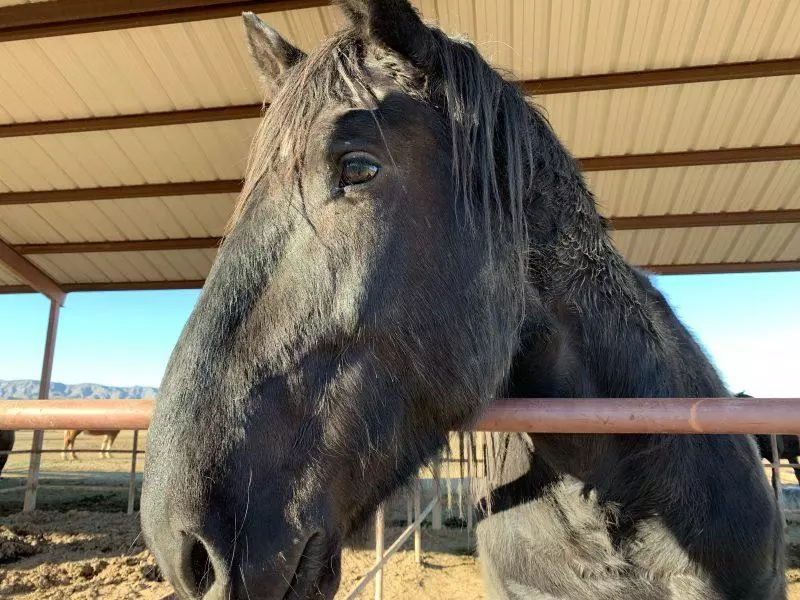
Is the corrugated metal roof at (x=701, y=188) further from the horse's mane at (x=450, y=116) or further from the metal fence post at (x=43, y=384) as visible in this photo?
the metal fence post at (x=43, y=384)

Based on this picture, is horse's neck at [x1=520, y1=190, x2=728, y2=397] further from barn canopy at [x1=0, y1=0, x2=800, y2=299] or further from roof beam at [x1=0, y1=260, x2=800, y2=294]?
roof beam at [x1=0, y1=260, x2=800, y2=294]

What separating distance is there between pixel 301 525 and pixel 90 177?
8261mm

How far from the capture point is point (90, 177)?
760cm

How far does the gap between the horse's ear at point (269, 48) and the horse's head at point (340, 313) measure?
316 millimetres

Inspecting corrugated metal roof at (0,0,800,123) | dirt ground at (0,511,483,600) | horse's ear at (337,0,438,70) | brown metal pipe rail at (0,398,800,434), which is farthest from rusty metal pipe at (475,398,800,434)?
dirt ground at (0,511,483,600)

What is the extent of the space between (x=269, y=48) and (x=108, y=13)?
4.15 m

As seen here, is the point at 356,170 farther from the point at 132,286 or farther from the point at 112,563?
the point at 132,286

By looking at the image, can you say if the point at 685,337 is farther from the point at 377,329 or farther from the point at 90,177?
the point at 90,177

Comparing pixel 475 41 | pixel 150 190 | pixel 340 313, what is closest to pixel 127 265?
pixel 150 190

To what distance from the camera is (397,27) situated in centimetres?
133

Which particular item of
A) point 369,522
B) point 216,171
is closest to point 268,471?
point 369,522

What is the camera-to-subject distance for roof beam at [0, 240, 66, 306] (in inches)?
348

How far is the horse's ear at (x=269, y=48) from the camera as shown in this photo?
5.60 ft

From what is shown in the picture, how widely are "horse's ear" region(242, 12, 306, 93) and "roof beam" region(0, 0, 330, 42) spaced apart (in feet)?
11.2
